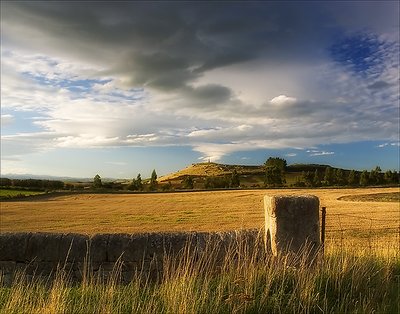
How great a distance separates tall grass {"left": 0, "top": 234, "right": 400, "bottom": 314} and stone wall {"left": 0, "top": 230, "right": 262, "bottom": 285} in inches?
6.0

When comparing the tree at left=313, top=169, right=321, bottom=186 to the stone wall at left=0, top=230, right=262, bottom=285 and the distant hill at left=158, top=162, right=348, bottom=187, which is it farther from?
the stone wall at left=0, top=230, right=262, bottom=285

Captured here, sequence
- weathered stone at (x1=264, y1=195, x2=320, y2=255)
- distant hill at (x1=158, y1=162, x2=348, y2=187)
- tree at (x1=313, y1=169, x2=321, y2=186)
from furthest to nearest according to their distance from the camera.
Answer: distant hill at (x1=158, y1=162, x2=348, y2=187) → tree at (x1=313, y1=169, x2=321, y2=186) → weathered stone at (x1=264, y1=195, x2=320, y2=255)

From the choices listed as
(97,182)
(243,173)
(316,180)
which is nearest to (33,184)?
(97,182)

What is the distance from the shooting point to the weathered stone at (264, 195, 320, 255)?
7398 millimetres

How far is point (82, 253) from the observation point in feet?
23.9

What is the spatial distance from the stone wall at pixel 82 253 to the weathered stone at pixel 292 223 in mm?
560

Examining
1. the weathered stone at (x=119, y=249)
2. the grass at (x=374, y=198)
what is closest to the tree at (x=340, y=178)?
the grass at (x=374, y=198)

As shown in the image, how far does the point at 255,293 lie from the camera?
19.2 feet

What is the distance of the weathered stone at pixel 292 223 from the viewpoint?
7398mm

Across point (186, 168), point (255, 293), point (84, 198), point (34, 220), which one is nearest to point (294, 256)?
point (255, 293)

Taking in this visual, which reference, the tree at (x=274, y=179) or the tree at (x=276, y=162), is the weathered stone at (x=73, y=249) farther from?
the tree at (x=276, y=162)

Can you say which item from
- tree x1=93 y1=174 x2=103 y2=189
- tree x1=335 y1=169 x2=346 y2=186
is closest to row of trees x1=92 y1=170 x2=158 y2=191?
tree x1=93 y1=174 x2=103 y2=189

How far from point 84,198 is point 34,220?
88.2ft

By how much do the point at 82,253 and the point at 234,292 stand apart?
273 cm
